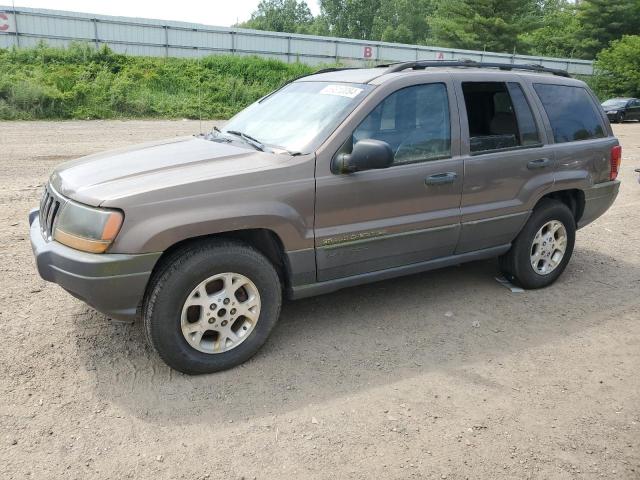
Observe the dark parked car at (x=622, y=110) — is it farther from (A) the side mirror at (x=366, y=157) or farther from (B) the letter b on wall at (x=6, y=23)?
(A) the side mirror at (x=366, y=157)

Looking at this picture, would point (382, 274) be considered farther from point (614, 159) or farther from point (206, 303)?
point (614, 159)

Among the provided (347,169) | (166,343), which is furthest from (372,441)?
(347,169)

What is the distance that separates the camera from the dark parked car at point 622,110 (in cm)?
2811

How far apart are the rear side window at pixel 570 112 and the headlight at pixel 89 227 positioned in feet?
12.3

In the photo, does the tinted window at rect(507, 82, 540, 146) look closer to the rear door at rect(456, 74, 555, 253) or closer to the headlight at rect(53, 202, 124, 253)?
the rear door at rect(456, 74, 555, 253)

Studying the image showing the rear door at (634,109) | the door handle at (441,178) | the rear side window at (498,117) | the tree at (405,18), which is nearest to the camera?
the door handle at (441,178)

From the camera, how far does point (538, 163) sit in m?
4.82

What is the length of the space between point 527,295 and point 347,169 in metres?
2.32

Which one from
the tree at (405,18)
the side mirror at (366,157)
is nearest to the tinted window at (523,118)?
the side mirror at (366,157)

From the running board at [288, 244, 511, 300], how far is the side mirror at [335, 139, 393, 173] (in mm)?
788

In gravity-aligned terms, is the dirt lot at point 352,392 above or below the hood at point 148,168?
below

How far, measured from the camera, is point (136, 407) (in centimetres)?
320

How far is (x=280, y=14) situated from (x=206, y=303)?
4362 inches

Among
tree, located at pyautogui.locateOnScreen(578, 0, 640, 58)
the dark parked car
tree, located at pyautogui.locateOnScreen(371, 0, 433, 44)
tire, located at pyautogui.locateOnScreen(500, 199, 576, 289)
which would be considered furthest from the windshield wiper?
tree, located at pyautogui.locateOnScreen(371, 0, 433, 44)
